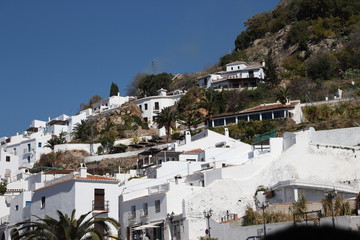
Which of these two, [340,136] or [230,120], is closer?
[340,136]

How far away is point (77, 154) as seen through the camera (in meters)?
75.8

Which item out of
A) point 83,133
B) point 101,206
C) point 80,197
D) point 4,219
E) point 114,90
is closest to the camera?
point 80,197

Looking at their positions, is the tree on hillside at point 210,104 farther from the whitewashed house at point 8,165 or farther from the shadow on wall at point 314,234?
the shadow on wall at point 314,234

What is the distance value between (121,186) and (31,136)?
4611 cm

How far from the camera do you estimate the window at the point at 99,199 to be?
38119 millimetres

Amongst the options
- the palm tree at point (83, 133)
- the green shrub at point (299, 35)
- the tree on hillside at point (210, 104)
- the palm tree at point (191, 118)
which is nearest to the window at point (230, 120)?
the tree on hillside at point (210, 104)

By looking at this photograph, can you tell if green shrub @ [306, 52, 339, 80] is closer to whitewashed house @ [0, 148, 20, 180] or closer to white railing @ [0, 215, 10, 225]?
whitewashed house @ [0, 148, 20, 180]

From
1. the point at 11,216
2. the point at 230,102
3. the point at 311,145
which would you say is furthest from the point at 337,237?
the point at 230,102

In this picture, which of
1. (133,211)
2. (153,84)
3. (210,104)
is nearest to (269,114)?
(210,104)

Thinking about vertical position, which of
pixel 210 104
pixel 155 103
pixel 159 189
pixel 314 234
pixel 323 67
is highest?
pixel 323 67

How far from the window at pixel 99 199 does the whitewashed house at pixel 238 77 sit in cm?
4750

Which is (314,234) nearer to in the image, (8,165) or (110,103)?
(8,165)

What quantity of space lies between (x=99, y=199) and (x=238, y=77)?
175 ft

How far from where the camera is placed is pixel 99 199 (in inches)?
1513
